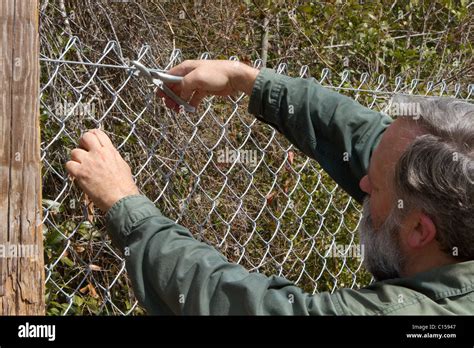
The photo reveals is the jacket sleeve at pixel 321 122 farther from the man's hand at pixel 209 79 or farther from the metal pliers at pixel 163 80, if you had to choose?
the metal pliers at pixel 163 80

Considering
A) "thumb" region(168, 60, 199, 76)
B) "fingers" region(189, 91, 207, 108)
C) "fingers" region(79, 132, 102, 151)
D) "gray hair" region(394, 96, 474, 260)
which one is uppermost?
"thumb" region(168, 60, 199, 76)

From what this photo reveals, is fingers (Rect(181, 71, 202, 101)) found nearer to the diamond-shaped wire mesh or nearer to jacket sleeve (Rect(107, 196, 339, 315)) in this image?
the diamond-shaped wire mesh

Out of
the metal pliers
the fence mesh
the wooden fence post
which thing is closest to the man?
the wooden fence post

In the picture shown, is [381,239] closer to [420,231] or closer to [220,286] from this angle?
[420,231]

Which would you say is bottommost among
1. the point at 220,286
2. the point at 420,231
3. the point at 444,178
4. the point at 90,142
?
the point at 220,286

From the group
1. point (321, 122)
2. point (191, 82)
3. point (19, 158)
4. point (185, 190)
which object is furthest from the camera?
point (185, 190)

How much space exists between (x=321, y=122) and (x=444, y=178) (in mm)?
819

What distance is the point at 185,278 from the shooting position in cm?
200

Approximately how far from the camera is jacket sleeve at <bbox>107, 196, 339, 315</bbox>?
1.99 m

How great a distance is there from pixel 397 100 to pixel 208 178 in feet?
4.64

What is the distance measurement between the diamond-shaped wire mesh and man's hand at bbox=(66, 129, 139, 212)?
0.87 metres

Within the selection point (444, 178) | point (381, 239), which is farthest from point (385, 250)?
point (444, 178)

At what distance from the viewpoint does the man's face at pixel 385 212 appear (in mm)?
2162
